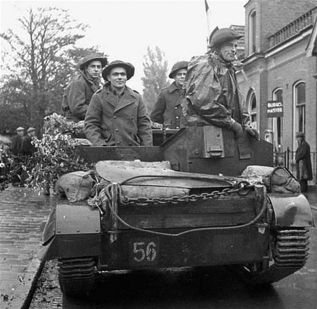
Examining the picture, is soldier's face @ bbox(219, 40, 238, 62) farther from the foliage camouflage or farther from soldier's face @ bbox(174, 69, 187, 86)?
soldier's face @ bbox(174, 69, 187, 86)

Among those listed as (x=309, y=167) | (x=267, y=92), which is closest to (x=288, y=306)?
(x=309, y=167)

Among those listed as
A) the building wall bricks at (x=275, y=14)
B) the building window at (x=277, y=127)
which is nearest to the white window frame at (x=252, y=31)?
the building wall bricks at (x=275, y=14)

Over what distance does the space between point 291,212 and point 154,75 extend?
167ft

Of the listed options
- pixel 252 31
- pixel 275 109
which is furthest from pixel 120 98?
pixel 252 31

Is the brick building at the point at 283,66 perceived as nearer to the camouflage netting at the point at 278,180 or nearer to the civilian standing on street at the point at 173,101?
the civilian standing on street at the point at 173,101

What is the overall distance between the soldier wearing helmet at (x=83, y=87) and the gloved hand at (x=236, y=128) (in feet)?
9.02

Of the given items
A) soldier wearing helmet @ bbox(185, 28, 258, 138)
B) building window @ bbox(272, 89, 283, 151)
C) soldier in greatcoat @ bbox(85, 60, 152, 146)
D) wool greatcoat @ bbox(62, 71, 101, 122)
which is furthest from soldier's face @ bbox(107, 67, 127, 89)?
building window @ bbox(272, 89, 283, 151)

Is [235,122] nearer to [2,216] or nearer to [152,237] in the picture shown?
[152,237]

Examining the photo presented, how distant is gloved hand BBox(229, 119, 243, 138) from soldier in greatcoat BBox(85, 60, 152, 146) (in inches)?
51.7

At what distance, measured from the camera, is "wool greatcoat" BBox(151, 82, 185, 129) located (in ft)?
30.6

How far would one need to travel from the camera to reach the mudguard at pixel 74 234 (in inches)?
177

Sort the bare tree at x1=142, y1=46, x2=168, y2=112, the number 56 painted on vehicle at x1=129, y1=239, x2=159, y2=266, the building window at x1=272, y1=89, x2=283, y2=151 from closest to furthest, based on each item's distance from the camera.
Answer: the number 56 painted on vehicle at x1=129, y1=239, x2=159, y2=266
the building window at x1=272, y1=89, x2=283, y2=151
the bare tree at x1=142, y1=46, x2=168, y2=112

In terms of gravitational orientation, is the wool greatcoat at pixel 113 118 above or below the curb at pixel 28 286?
above

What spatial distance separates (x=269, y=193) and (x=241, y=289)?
1.10 meters
